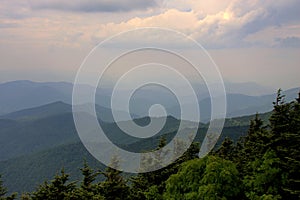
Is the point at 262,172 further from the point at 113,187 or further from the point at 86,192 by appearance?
the point at 86,192

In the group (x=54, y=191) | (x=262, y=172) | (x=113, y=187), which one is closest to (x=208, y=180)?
(x=262, y=172)

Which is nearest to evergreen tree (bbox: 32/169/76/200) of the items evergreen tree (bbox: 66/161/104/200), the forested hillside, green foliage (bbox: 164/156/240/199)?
evergreen tree (bbox: 66/161/104/200)

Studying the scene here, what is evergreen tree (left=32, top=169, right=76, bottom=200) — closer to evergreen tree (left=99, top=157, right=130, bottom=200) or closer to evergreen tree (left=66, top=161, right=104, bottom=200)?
evergreen tree (left=66, top=161, right=104, bottom=200)

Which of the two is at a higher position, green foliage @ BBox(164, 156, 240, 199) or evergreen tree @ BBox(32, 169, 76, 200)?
green foliage @ BBox(164, 156, 240, 199)

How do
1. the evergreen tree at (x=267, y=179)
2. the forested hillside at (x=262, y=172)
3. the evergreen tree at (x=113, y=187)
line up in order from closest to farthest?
the forested hillside at (x=262, y=172) < the evergreen tree at (x=267, y=179) < the evergreen tree at (x=113, y=187)

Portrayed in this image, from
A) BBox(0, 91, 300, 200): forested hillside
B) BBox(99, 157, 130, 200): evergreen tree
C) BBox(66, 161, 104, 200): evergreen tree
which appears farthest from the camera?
BBox(99, 157, 130, 200): evergreen tree

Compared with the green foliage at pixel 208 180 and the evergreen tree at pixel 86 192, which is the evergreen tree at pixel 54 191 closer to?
the evergreen tree at pixel 86 192

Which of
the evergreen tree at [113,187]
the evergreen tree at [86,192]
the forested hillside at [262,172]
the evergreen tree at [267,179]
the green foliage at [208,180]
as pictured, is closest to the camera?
the forested hillside at [262,172]

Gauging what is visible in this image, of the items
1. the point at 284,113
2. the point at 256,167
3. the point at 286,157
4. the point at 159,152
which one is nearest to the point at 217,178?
the point at 256,167

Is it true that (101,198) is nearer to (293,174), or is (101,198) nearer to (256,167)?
(256,167)

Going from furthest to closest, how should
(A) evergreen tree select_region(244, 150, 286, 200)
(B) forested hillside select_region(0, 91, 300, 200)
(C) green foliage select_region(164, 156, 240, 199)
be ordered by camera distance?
1. (C) green foliage select_region(164, 156, 240, 199)
2. (A) evergreen tree select_region(244, 150, 286, 200)
3. (B) forested hillside select_region(0, 91, 300, 200)

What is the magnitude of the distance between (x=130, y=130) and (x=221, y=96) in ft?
17.1

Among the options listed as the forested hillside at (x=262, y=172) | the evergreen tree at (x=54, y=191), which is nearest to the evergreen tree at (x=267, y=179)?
the forested hillside at (x=262, y=172)

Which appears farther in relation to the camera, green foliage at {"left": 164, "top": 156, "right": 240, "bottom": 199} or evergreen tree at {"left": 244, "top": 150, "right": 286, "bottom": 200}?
green foliage at {"left": 164, "top": 156, "right": 240, "bottom": 199}
